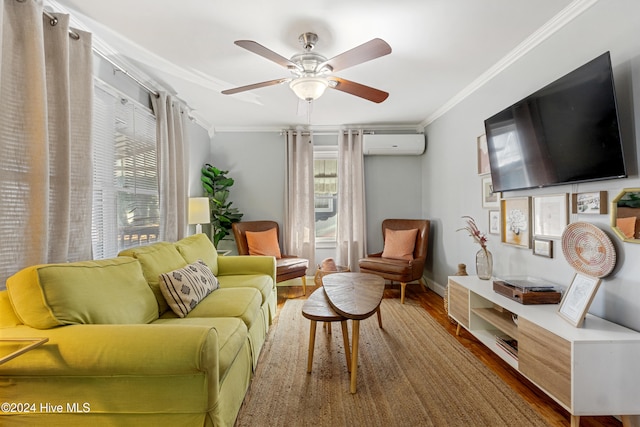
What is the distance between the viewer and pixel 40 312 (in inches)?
52.7

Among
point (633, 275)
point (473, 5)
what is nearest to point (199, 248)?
point (473, 5)

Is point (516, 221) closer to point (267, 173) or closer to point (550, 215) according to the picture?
point (550, 215)

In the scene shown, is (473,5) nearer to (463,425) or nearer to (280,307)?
(463,425)

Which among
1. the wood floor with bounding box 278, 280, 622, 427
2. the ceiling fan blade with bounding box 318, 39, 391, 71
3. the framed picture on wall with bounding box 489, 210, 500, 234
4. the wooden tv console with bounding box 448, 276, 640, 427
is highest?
the ceiling fan blade with bounding box 318, 39, 391, 71

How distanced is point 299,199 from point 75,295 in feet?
11.2

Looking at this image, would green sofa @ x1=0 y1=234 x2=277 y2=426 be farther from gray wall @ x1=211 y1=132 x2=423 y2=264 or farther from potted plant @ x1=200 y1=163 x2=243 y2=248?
gray wall @ x1=211 y1=132 x2=423 y2=264

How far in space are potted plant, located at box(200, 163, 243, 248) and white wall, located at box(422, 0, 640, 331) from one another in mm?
3038

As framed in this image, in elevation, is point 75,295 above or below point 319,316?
above

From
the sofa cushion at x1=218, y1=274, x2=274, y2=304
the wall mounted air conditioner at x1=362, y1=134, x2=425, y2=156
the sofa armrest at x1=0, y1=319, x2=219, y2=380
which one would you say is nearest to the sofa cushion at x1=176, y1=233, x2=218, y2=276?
the sofa cushion at x1=218, y1=274, x2=274, y2=304

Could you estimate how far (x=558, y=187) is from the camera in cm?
215

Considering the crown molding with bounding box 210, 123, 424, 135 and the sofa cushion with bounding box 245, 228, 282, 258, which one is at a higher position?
the crown molding with bounding box 210, 123, 424, 135

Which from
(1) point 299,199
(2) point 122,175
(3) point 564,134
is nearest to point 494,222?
(3) point 564,134

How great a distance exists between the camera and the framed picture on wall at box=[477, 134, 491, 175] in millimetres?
3021

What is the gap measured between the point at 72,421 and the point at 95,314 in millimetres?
443
